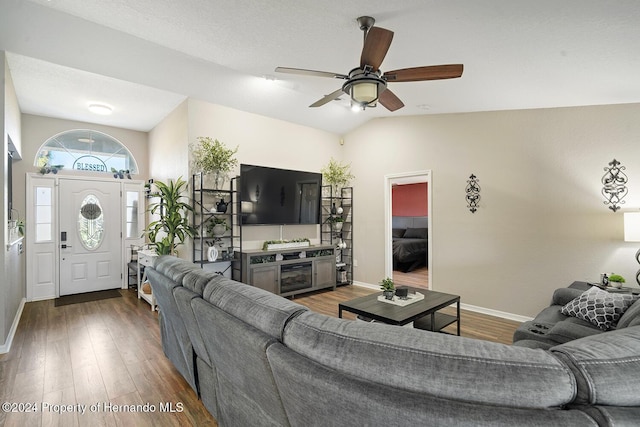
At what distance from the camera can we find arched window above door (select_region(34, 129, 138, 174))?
510cm

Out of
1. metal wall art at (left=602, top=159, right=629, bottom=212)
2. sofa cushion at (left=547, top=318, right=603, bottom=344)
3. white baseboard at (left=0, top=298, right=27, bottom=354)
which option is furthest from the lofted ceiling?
white baseboard at (left=0, top=298, right=27, bottom=354)

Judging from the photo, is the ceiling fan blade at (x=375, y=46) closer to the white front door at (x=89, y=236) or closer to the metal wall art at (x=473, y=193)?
the metal wall art at (x=473, y=193)

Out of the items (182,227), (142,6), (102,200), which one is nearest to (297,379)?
(142,6)

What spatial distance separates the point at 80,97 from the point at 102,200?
1.90 m

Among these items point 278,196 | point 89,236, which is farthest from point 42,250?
point 278,196

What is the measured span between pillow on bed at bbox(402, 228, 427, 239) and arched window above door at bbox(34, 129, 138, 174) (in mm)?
6928

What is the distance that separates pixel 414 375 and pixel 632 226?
361cm

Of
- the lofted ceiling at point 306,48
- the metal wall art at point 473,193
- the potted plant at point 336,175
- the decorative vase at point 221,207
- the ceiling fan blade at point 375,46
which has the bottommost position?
the decorative vase at point 221,207

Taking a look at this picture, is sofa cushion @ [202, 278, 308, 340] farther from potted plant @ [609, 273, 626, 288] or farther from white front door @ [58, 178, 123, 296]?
white front door @ [58, 178, 123, 296]

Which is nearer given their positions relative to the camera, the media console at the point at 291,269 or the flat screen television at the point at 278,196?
the media console at the point at 291,269

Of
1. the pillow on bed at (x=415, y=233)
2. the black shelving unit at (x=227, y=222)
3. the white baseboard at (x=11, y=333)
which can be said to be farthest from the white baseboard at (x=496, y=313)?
the white baseboard at (x=11, y=333)

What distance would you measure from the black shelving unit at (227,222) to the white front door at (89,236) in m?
2.19

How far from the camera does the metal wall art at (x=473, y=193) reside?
4445mm

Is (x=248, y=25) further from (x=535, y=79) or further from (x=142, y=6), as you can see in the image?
(x=535, y=79)
